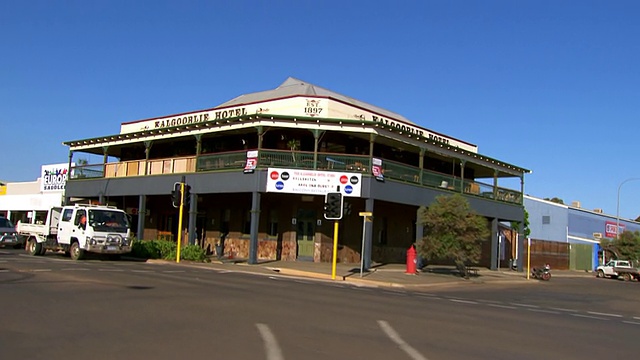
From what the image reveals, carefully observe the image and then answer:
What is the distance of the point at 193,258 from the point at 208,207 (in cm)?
844

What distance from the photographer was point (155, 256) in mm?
28375

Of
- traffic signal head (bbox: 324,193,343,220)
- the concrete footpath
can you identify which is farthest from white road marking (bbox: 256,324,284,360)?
traffic signal head (bbox: 324,193,343,220)

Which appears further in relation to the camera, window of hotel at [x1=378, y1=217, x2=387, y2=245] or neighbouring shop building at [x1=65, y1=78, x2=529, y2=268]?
window of hotel at [x1=378, y1=217, x2=387, y2=245]

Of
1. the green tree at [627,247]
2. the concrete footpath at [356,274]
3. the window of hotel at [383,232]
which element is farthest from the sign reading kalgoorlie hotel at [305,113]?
the green tree at [627,247]

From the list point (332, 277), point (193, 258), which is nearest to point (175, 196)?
point (193, 258)

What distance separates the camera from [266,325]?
987 cm

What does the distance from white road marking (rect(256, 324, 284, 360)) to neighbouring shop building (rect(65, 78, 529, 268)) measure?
16.9 meters

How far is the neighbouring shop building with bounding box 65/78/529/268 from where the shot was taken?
28.8 metres

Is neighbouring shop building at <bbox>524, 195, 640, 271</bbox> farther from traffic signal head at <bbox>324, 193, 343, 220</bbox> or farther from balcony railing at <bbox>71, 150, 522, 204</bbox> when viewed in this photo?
traffic signal head at <bbox>324, 193, 343, 220</bbox>

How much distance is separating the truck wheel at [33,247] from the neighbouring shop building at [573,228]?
42.6 metres

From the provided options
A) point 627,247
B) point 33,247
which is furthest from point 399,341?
point 627,247

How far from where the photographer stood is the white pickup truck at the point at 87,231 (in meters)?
24.1

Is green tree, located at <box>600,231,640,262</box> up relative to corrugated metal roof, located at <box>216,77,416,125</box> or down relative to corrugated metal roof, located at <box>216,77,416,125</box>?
down

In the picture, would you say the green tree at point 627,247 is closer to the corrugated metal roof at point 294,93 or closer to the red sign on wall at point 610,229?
the red sign on wall at point 610,229
